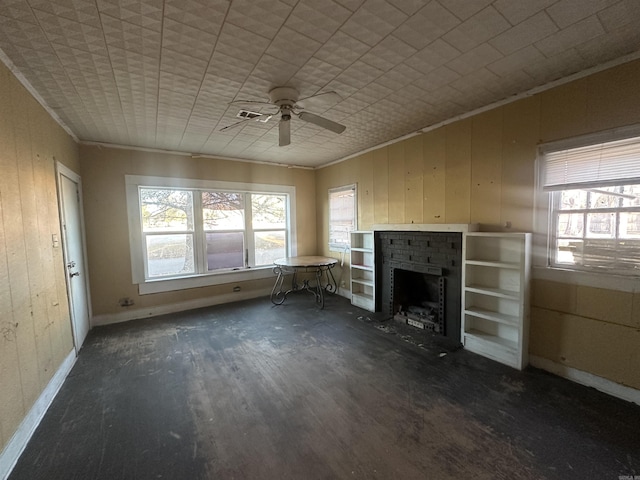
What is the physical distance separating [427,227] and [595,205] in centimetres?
146

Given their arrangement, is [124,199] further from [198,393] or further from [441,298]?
[441,298]

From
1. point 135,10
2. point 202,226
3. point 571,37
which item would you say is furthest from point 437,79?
point 202,226

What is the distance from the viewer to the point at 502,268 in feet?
9.19

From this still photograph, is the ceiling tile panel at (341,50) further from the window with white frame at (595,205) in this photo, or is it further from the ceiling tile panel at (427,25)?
the window with white frame at (595,205)

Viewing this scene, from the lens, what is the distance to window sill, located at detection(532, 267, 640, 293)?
81.3 inches

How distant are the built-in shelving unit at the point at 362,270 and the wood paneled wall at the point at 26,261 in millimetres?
3644

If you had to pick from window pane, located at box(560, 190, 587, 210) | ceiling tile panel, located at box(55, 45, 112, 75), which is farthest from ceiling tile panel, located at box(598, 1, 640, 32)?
ceiling tile panel, located at box(55, 45, 112, 75)

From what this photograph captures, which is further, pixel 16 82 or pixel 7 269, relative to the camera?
pixel 16 82

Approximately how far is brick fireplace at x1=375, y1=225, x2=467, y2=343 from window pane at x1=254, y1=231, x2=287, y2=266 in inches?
84.8

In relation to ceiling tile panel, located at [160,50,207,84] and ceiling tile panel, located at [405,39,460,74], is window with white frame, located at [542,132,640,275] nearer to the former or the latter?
ceiling tile panel, located at [405,39,460,74]

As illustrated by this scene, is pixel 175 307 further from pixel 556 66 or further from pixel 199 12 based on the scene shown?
pixel 556 66

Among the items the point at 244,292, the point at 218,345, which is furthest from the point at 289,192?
the point at 218,345

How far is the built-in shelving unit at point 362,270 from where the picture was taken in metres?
4.33

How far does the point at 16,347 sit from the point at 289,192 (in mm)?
4222
